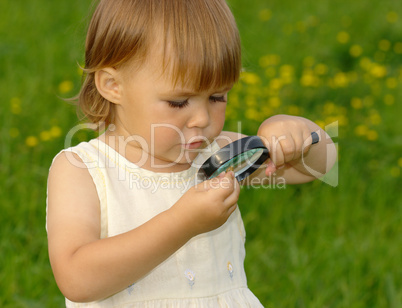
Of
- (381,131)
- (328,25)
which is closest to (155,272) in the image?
(381,131)

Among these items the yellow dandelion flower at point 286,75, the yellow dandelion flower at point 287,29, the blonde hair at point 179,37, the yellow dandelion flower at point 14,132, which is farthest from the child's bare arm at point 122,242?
the yellow dandelion flower at point 287,29

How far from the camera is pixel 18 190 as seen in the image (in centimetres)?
311

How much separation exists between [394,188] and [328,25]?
8.19 ft

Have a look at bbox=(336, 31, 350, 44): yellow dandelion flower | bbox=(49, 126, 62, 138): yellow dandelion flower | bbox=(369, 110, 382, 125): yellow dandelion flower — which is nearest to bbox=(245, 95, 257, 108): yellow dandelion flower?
bbox=(369, 110, 382, 125): yellow dandelion flower

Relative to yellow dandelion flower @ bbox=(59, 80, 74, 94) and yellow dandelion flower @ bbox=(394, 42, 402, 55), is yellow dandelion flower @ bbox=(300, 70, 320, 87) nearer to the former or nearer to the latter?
yellow dandelion flower @ bbox=(394, 42, 402, 55)

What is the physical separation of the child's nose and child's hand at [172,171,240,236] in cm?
22

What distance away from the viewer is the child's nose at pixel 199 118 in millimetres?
1735

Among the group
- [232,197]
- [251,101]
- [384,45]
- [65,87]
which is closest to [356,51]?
Answer: [384,45]

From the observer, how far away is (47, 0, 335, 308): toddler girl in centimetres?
156

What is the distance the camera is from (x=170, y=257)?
183 cm

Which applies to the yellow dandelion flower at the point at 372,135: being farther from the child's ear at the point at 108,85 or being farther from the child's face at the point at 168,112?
the child's ear at the point at 108,85

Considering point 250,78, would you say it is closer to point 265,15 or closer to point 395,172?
point 395,172

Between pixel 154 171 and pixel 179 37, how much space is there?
0.45 metres

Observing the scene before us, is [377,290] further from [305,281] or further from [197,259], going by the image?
[197,259]
